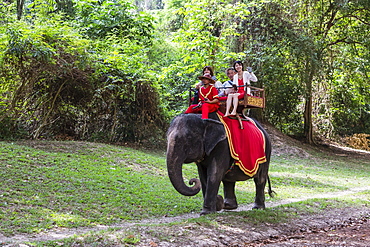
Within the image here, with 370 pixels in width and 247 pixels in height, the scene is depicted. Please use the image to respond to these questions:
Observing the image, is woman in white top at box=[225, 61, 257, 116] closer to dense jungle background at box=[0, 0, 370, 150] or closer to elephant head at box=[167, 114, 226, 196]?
elephant head at box=[167, 114, 226, 196]

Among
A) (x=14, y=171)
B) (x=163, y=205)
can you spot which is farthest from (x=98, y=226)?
(x=14, y=171)

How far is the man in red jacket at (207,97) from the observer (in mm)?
7594

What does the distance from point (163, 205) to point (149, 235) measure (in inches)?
124

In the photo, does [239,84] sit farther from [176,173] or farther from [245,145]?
[176,173]

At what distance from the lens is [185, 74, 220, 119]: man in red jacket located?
24.9 ft

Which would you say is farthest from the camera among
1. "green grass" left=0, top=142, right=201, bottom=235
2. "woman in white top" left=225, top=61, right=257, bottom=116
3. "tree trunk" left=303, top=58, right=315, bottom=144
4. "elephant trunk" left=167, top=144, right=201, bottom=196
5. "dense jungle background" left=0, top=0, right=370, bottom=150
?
"tree trunk" left=303, top=58, right=315, bottom=144

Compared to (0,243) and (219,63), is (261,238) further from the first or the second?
(219,63)

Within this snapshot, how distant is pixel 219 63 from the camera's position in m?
16.4

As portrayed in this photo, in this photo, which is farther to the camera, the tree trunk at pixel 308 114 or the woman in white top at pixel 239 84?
the tree trunk at pixel 308 114

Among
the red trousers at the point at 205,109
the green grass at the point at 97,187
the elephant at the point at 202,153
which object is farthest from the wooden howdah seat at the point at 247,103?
the green grass at the point at 97,187

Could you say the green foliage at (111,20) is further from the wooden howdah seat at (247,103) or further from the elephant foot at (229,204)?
the elephant foot at (229,204)

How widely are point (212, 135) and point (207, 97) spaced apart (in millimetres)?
758

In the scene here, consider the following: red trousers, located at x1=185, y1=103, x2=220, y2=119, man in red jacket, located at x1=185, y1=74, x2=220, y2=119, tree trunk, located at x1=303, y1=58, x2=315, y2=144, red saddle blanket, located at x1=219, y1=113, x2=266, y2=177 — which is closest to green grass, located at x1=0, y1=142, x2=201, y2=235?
red saddle blanket, located at x1=219, y1=113, x2=266, y2=177

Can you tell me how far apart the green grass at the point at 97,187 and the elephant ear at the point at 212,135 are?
124 centimetres
